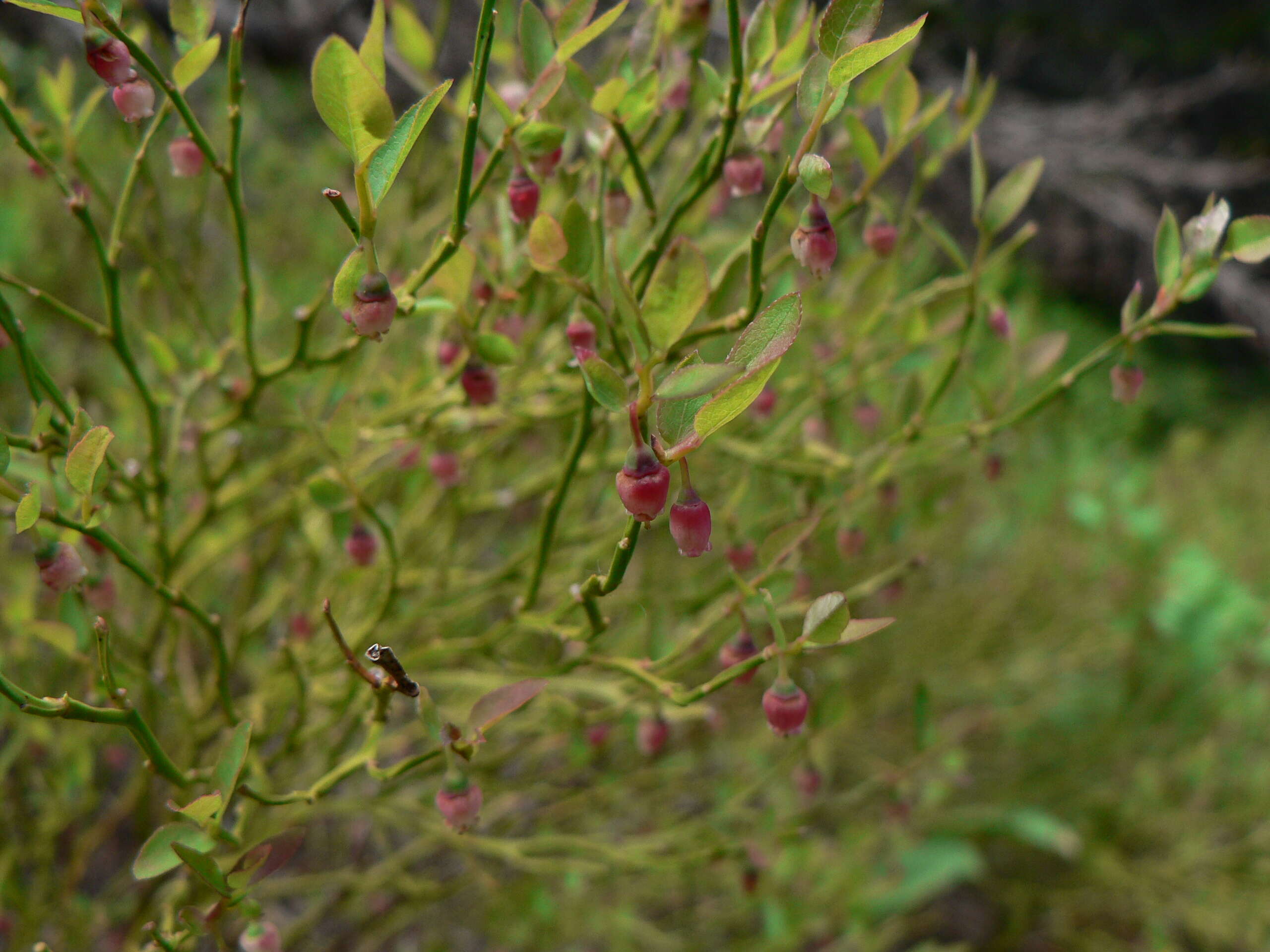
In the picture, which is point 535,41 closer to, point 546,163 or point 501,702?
point 546,163

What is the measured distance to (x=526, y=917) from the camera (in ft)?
3.34

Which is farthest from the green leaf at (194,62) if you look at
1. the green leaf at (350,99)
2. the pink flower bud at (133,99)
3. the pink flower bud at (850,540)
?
the pink flower bud at (850,540)

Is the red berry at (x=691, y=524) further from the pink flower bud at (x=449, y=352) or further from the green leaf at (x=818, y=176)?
the pink flower bud at (x=449, y=352)

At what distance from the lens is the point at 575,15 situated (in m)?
0.41

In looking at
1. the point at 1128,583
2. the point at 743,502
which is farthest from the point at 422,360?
the point at 1128,583

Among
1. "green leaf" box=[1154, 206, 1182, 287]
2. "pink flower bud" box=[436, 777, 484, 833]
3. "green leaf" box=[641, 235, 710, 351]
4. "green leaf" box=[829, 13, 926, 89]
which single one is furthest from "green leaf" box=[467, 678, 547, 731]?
"green leaf" box=[1154, 206, 1182, 287]

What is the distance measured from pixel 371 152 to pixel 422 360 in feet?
1.32

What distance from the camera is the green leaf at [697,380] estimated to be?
0.27m

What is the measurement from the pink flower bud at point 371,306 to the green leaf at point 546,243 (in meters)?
0.06

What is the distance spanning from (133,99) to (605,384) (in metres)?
0.27

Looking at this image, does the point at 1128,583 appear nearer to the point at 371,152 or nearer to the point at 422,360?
the point at 422,360

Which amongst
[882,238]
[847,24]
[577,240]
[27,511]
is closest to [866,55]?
[847,24]

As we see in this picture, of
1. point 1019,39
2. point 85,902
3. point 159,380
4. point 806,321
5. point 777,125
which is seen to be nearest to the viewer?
point 777,125

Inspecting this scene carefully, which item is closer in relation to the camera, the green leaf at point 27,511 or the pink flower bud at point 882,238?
the green leaf at point 27,511
